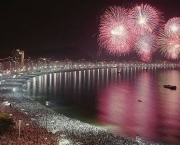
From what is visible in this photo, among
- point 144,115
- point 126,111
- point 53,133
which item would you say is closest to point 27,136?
point 53,133

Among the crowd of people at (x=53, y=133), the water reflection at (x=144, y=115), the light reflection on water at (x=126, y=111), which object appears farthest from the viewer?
the light reflection on water at (x=126, y=111)

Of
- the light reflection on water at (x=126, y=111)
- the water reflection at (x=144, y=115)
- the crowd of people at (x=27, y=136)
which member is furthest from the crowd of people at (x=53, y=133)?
the water reflection at (x=144, y=115)

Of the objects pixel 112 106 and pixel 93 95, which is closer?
pixel 112 106

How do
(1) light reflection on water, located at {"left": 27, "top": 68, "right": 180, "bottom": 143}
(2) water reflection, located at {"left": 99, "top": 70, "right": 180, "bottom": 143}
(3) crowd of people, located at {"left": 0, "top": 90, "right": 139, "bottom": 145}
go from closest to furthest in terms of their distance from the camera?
1. (3) crowd of people, located at {"left": 0, "top": 90, "right": 139, "bottom": 145}
2. (2) water reflection, located at {"left": 99, "top": 70, "right": 180, "bottom": 143}
3. (1) light reflection on water, located at {"left": 27, "top": 68, "right": 180, "bottom": 143}

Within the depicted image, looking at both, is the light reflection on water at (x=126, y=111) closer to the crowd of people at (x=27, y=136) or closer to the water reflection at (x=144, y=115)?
the water reflection at (x=144, y=115)

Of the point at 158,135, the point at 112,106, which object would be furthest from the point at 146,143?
the point at 112,106

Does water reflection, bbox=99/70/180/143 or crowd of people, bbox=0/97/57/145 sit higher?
crowd of people, bbox=0/97/57/145

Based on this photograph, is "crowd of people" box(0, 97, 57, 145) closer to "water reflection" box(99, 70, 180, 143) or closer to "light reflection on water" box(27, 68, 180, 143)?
"light reflection on water" box(27, 68, 180, 143)

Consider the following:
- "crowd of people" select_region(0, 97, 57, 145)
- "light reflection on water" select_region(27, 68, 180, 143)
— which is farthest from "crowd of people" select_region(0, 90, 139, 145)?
"light reflection on water" select_region(27, 68, 180, 143)

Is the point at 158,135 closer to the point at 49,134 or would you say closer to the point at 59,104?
the point at 49,134

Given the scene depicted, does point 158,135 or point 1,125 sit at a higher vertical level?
point 1,125

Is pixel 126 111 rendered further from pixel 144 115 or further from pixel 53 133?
pixel 53 133
